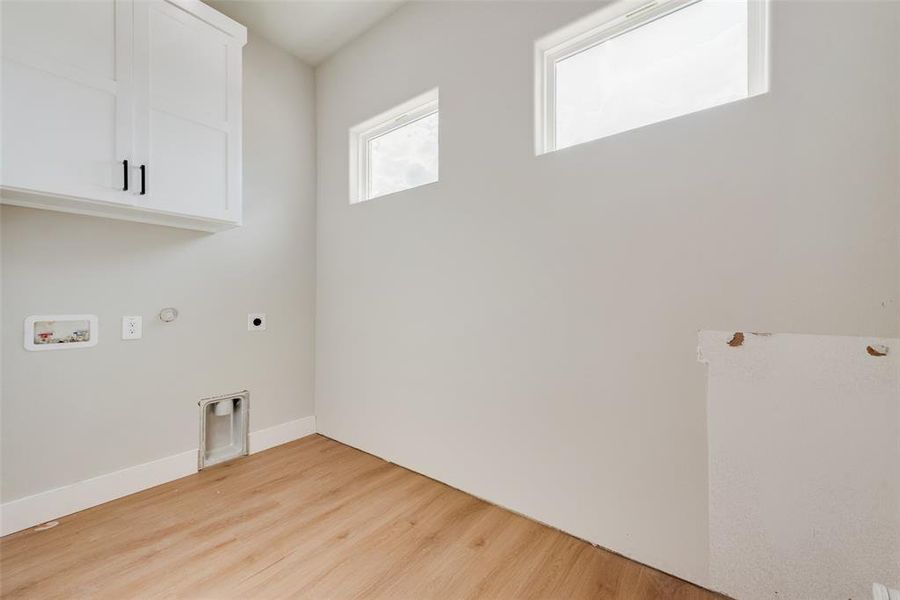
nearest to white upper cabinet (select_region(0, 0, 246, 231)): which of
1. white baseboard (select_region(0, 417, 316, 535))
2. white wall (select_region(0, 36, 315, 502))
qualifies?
white wall (select_region(0, 36, 315, 502))

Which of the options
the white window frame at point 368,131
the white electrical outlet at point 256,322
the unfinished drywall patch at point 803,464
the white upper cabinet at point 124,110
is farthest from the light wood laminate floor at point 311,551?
the white window frame at point 368,131

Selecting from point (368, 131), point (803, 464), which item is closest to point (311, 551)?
point (803, 464)

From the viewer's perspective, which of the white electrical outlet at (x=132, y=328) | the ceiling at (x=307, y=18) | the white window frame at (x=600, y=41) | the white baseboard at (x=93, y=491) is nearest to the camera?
the white window frame at (x=600, y=41)

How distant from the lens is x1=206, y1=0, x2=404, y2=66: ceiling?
2254 mm

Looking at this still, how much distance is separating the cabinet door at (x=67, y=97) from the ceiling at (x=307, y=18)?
0.80 m

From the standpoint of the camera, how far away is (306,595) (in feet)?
4.28

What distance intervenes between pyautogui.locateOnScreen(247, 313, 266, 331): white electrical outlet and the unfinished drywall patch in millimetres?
2548

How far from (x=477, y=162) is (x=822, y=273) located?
1.44 metres

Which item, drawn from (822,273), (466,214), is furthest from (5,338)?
(822,273)

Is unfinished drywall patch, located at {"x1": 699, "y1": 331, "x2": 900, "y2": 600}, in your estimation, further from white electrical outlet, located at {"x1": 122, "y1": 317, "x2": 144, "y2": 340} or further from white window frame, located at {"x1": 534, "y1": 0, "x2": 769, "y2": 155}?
white electrical outlet, located at {"x1": 122, "y1": 317, "x2": 144, "y2": 340}

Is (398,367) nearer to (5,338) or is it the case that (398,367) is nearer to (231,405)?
(231,405)

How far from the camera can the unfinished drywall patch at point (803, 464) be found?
106cm

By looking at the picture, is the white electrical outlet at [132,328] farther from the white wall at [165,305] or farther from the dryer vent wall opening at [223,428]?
the dryer vent wall opening at [223,428]

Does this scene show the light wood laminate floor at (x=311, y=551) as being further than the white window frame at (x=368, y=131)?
No
